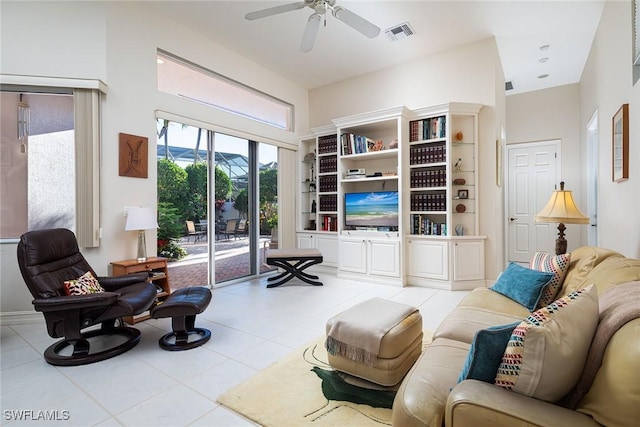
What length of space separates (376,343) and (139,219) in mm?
2743

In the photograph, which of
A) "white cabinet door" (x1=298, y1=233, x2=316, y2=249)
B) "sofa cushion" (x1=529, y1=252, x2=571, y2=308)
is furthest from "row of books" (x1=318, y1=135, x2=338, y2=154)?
"sofa cushion" (x1=529, y1=252, x2=571, y2=308)

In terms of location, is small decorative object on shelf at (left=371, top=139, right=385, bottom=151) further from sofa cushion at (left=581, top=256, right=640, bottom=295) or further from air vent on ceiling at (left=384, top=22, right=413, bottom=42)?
sofa cushion at (left=581, top=256, right=640, bottom=295)

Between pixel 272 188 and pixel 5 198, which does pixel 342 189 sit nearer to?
pixel 272 188

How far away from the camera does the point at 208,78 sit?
14.9 feet

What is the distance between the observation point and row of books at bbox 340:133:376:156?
16.5ft

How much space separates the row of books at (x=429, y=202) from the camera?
4480mm

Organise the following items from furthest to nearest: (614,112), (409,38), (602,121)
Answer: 1. (409,38)
2. (602,121)
3. (614,112)

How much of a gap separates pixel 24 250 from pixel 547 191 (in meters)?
7.51

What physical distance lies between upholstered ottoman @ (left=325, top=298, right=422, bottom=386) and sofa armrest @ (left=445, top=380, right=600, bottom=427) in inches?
33.2

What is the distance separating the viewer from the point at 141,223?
129 inches

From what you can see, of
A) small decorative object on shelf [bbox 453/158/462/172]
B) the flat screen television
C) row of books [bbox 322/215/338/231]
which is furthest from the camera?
row of books [bbox 322/215/338/231]

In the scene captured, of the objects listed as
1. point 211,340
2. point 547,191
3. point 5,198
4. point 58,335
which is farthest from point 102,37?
point 547,191

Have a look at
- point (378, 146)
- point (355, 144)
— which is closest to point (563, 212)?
point (378, 146)

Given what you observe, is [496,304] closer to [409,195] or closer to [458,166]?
[409,195]
